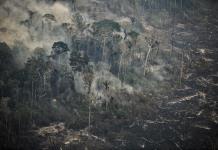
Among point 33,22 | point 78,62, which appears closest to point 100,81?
point 78,62

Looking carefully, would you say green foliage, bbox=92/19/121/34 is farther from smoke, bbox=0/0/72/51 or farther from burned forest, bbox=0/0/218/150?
smoke, bbox=0/0/72/51

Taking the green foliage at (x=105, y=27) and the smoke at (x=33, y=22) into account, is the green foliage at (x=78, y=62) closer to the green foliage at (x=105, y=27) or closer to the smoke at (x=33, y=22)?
the smoke at (x=33, y=22)

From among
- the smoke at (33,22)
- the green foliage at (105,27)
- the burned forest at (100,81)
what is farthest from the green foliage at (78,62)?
the green foliage at (105,27)

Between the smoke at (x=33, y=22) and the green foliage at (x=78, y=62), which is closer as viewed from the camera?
the green foliage at (x=78, y=62)

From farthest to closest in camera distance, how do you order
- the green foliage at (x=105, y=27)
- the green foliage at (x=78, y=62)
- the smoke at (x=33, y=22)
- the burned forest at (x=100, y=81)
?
1. the green foliage at (x=105, y=27)
2. the smoke at (x=33, y=22)
3. the green foliage at (x=78, y=62)
4. the burned forest at (x=100, y=81)

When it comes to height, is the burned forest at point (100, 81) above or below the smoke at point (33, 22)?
below

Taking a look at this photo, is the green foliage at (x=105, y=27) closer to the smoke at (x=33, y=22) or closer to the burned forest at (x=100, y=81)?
the burned forest at (x=100, y=81)

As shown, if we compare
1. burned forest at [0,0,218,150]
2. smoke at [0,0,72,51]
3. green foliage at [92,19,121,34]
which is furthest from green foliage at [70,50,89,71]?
green foliage at [92,19,121,34]

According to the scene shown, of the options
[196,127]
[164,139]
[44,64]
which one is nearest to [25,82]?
[44,64]

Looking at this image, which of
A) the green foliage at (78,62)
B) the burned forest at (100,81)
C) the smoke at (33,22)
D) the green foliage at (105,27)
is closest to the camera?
the burned forest at (100,81)

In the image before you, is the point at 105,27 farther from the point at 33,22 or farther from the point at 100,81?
the point at 33,22
